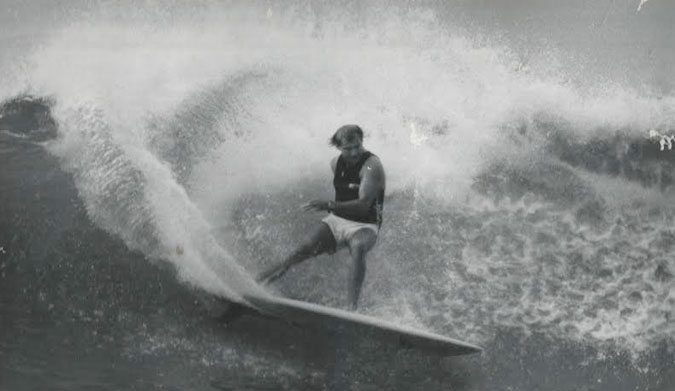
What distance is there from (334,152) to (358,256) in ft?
2.81

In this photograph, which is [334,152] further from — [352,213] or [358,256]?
[358,256]

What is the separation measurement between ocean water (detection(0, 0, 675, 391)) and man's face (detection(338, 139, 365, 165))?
0.29m

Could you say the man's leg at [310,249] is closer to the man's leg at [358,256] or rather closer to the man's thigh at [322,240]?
the man's thigh at [322,240]

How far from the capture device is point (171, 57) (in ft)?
16.6

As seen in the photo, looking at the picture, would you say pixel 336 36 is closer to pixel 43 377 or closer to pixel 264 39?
pixel 264 39

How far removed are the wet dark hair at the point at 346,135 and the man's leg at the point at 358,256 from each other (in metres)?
0.54

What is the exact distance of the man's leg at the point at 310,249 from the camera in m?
4.76

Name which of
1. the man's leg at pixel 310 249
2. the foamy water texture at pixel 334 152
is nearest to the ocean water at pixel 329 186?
the foamy water texture at pixel 334 152

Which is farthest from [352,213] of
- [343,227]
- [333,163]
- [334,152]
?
[334,152]

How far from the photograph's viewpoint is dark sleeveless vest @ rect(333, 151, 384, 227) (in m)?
4.72

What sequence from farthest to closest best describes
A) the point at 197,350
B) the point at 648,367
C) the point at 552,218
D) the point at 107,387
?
the point at 552,218, the point at 648,367, the point at 197,350, the point at 107,387

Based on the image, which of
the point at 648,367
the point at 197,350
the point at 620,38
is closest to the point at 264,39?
the point at 197,350

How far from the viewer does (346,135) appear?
188 inches

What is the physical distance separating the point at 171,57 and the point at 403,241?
1882 millimetres
